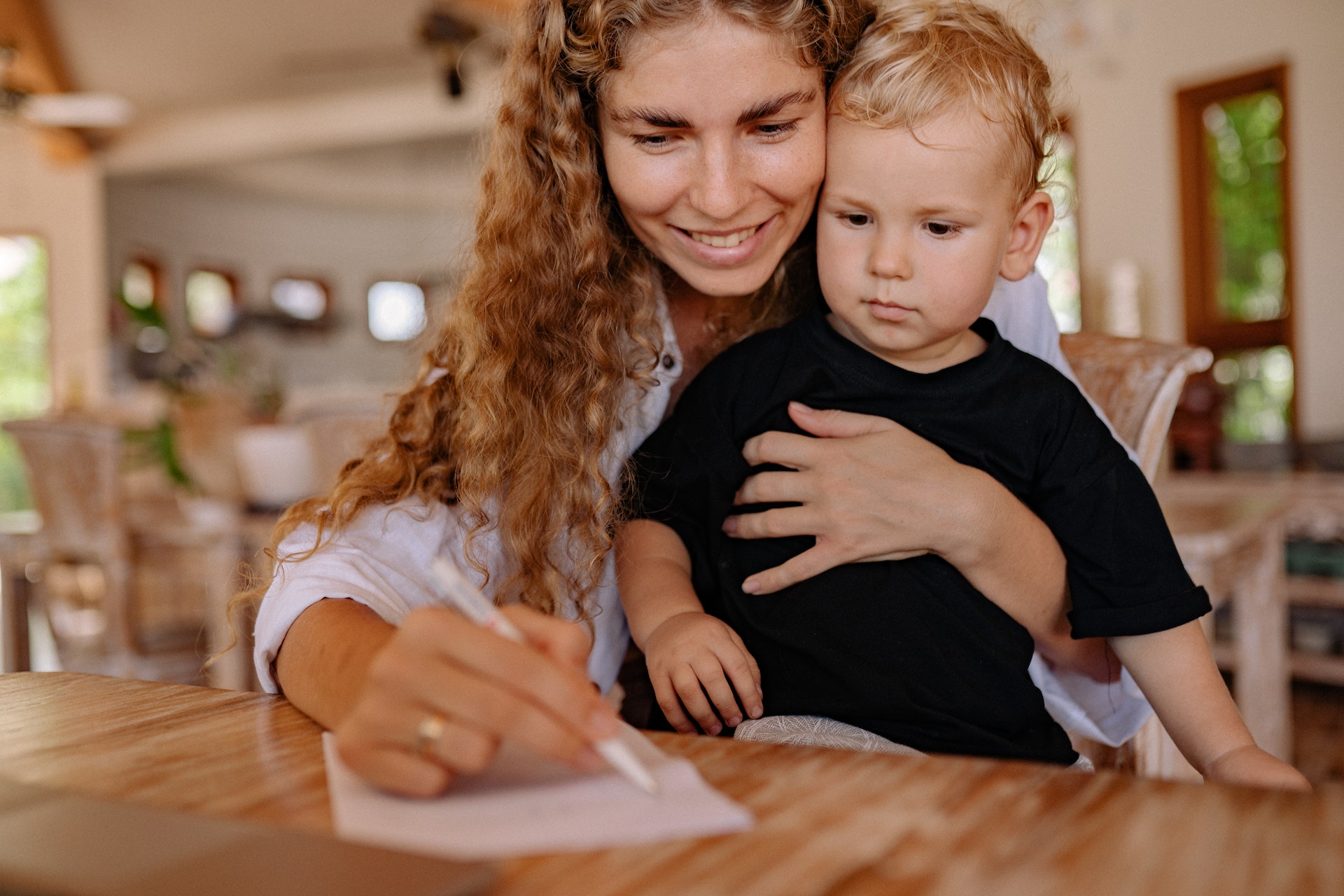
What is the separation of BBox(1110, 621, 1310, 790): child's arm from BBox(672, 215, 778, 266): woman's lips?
0.51 m

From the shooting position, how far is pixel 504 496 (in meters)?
1.07

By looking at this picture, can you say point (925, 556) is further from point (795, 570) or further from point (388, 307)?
point (388, 307)

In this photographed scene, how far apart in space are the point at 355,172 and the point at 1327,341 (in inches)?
354

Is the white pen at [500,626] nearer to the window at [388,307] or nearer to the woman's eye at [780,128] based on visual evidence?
the woman's eye at [780,128]

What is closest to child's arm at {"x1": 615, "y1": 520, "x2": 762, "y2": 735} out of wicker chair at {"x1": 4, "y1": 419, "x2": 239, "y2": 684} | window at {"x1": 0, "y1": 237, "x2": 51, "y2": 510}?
wicker chair at {"x1": 4, "y1": 419, "x2": 239, "y2": 684}

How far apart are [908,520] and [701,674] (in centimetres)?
24

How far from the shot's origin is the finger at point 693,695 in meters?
0.90

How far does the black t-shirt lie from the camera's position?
3.09 ft

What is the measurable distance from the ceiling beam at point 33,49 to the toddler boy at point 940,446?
764 centimetres

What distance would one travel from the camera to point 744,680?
0.91 m

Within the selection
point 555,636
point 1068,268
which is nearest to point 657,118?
point 555,636

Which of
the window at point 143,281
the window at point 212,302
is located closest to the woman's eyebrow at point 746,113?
the window at point 143,281

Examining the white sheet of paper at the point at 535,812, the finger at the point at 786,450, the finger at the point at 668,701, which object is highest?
the finger at the point at 786,450

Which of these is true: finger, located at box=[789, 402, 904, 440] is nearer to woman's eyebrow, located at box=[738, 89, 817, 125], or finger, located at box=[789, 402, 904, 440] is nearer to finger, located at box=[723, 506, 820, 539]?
finger, located at box=[723, 506, 820, 539]
